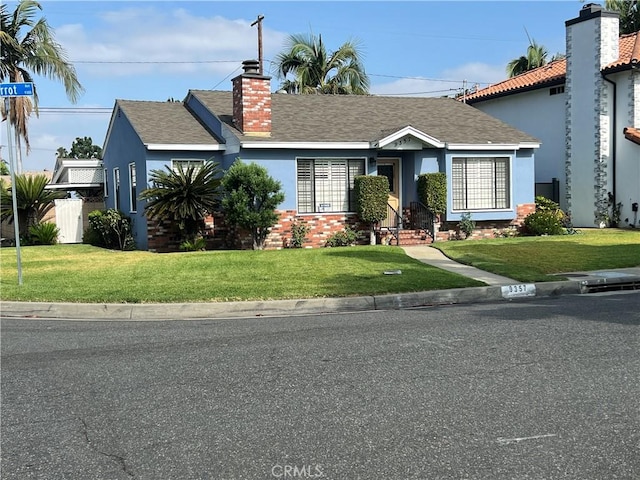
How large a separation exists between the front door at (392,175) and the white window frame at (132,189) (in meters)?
7.87

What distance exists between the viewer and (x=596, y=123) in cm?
2403

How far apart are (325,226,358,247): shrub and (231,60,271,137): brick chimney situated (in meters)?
3.62

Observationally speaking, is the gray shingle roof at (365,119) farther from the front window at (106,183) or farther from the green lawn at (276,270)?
the front window at (106,183)

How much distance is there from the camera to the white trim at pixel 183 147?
747 inches

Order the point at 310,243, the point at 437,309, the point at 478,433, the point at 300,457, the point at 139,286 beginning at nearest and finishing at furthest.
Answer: the point at 300,457 < the point at 478,433 < the point at 437,309 < the point at 139,286 < the point at 310,243

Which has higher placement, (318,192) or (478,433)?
(318,192)

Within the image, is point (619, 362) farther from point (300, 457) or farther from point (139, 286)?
point (139, 286)

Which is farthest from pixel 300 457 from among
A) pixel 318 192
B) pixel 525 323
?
pixel 318 192

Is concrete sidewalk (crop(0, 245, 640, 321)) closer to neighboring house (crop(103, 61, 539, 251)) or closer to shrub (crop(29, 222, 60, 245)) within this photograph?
neighboring house (crop(103, 61, 539, 251))

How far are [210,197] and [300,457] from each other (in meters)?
14.5

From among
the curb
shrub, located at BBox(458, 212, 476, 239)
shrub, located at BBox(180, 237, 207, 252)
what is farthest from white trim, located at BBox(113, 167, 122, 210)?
the curb

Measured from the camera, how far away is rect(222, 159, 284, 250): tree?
17766 millimetres

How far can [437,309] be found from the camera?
10.3m

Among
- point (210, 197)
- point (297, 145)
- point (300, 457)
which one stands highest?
point (297, 145)
